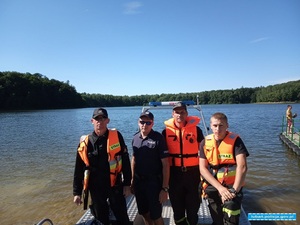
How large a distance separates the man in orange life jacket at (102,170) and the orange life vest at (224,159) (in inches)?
44.3

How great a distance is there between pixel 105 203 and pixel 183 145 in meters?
1.31

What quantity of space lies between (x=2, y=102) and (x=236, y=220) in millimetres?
80365

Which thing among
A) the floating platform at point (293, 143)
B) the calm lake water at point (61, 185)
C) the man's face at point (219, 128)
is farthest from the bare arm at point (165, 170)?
the floating platform at point (293, 143)

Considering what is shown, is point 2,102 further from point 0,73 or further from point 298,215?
point 298,215

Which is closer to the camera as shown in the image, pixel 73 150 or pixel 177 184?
pixel 177 184

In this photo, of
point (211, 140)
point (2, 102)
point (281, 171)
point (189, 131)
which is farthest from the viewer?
point (2, 102)

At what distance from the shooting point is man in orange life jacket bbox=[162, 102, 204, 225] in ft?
11.3

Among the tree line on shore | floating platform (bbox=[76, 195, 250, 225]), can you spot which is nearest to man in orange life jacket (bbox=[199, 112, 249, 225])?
floating platform (bbox=[76, 195, 250, 225])

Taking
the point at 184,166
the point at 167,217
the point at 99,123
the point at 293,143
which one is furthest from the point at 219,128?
the point at 293,143

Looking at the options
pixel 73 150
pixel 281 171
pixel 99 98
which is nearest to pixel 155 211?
pixel 281 171

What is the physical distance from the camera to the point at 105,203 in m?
Result: 3.37

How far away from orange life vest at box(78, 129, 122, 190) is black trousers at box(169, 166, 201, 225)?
770 mm

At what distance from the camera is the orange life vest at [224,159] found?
9.62ft

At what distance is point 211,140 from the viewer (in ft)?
9.98
